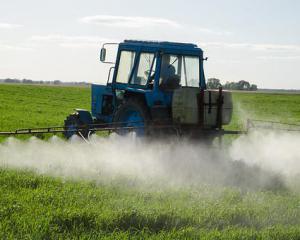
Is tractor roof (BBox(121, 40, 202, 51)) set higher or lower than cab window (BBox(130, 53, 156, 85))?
higher

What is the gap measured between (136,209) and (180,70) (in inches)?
199

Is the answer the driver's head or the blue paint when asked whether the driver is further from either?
the blue paint

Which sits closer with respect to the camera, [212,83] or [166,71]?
[166,71]

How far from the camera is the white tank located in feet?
34.4

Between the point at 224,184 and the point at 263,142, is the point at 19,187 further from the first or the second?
the point at 263,142

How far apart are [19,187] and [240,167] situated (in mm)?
4302

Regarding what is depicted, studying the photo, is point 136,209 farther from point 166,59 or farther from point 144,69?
point 144,69

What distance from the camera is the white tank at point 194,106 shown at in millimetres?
10492

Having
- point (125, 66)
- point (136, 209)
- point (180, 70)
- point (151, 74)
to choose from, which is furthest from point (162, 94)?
point (136, 209)

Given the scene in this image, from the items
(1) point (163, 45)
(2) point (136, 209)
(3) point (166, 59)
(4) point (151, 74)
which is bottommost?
(2) point (136, 209)

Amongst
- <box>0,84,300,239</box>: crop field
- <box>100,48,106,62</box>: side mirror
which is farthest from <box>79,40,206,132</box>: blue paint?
<box>0,84,300,239</box>: crop field

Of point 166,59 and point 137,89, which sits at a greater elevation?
point 166,59

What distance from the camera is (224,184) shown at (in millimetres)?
9391

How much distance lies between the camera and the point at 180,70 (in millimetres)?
11555
